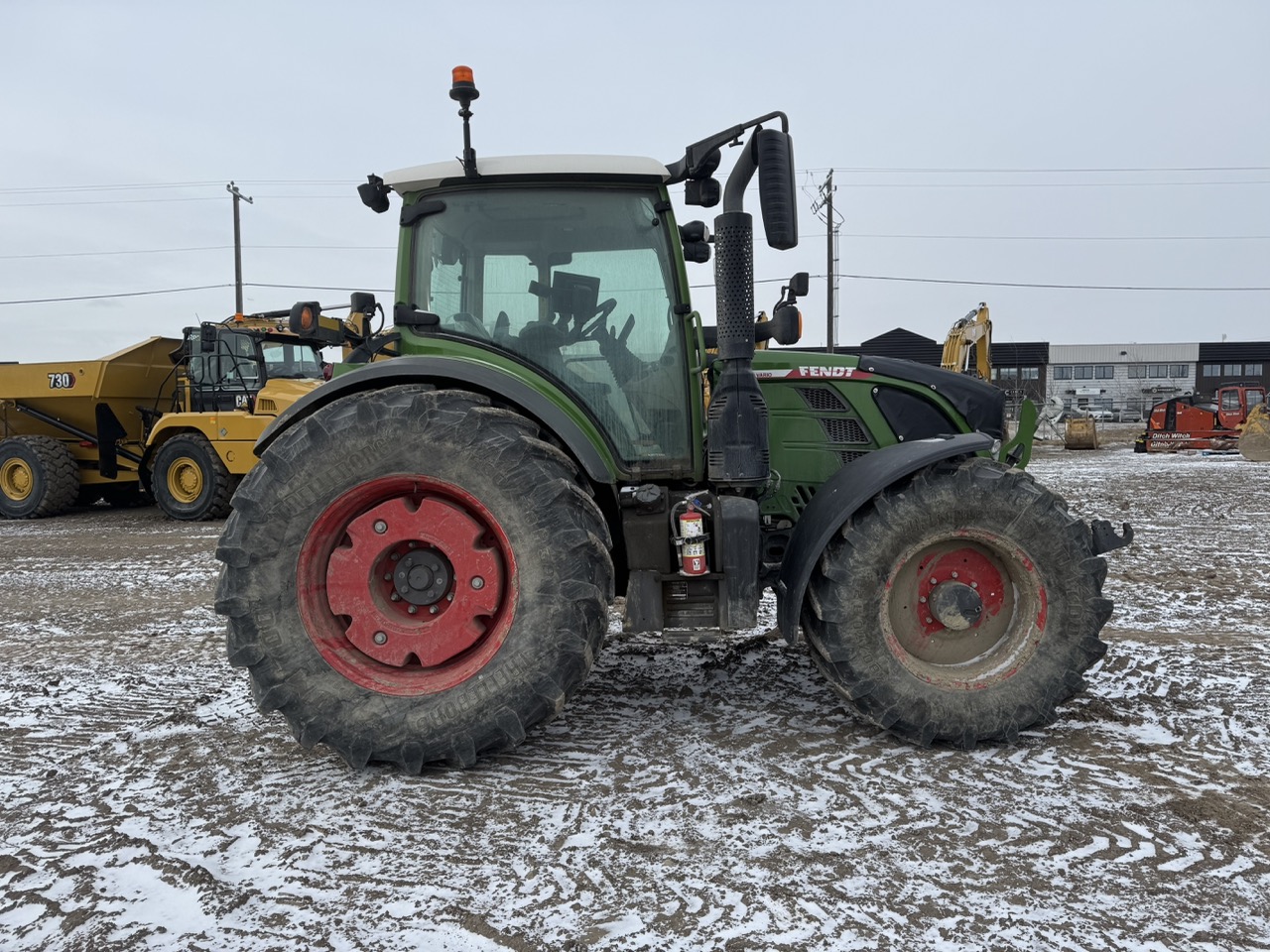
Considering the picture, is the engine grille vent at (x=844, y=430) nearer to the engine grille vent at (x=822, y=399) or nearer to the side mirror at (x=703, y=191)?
the engine grille vent at (x=822, y=399)

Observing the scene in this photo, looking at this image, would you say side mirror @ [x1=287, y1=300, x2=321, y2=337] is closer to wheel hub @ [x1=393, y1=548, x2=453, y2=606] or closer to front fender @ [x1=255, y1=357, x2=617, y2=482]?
front fender @ [x1=255, y1=357, x2=617, y2=482]

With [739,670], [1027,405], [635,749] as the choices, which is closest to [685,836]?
[635,749]

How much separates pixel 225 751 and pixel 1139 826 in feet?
9.93

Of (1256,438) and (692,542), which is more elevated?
(1256,438)

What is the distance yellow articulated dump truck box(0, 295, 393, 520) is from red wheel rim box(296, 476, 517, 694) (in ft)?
26.1

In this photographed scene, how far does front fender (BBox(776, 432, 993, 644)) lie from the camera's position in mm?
2881

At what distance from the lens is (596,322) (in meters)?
3.22

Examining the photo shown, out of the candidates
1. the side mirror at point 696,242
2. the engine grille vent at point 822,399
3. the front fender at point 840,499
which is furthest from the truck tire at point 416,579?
the engine grille vent at point 822,399

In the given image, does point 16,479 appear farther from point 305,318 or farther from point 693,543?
point 693,543

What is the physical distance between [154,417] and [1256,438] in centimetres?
2166

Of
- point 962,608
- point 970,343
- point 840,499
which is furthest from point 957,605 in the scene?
point 970,343

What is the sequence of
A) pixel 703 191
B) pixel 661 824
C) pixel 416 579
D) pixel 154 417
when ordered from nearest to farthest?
pixel 661 824 < pixel 416 579 < pixel 703 191 < pixel 154 417

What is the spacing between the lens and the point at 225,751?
9.84ft

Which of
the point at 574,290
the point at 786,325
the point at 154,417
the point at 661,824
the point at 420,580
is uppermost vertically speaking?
the point at 574,290
